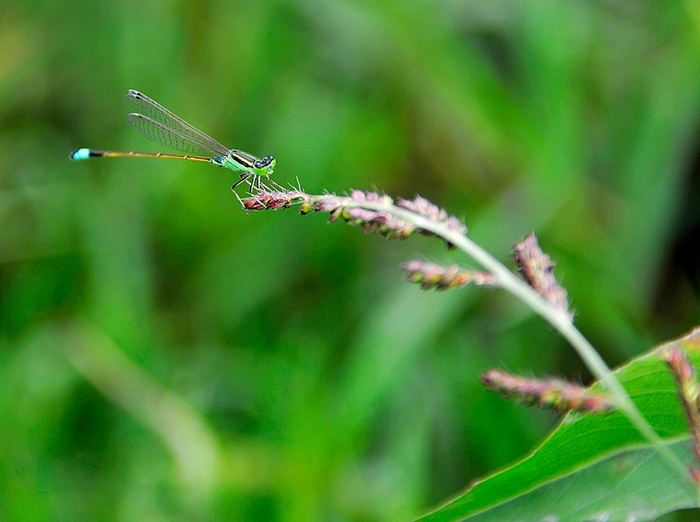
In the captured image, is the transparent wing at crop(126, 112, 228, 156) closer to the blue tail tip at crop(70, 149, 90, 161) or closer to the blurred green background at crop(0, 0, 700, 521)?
the blue tail tip at crop(70, 149, 90, 161)

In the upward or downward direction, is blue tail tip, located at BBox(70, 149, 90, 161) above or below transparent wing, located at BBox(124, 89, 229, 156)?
below

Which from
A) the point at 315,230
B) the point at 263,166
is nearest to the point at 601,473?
the point at 263,166

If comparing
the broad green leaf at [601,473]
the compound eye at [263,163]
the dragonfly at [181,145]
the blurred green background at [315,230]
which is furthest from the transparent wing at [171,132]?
the broad green leaf at [601,473]

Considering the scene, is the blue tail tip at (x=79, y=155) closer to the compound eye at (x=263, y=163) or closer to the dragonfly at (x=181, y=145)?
the dragonfly at (x=181, y=145)

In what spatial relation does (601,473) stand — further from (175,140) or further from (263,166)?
(175,140)

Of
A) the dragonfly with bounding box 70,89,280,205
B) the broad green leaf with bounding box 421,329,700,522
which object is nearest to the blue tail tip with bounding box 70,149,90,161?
the dragonfly with bounding box 70,89,280,205

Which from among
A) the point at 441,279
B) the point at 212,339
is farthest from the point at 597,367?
the point at 212,339
